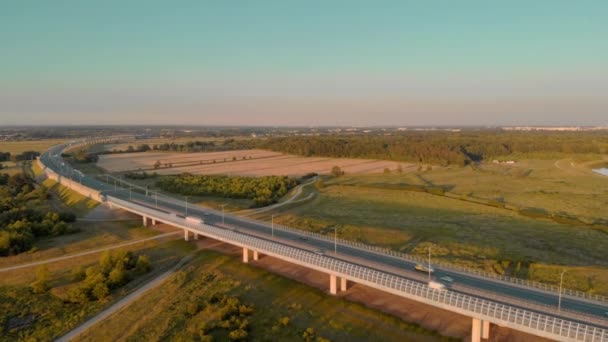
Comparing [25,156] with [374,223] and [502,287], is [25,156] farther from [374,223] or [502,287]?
[502,287]

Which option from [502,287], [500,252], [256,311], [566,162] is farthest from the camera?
[566,162]

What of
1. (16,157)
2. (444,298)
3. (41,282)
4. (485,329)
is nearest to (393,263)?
(444,298)

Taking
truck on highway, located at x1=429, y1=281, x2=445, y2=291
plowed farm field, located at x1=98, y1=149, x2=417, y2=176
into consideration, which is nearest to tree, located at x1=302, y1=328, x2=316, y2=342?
truck on highway, located at x1=429, y1=281, x2=445, y2=291

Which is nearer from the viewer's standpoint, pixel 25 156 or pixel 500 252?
pixel 500 252

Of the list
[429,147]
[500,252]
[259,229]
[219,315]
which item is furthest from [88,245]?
[429,147]

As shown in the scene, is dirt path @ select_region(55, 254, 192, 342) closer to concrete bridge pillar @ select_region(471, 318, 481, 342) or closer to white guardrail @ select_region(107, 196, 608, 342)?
white guardrail @ select_region(107, 196, 608, 342)

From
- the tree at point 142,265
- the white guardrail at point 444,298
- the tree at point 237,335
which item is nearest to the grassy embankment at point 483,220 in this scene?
the white guardrail at point 444,298

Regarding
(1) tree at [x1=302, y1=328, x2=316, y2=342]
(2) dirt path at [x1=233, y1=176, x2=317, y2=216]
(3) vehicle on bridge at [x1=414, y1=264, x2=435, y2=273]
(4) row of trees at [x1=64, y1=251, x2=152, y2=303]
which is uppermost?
(3) vehicle on bridge at [x1=414, y1=264, x2=435, y2=273]
